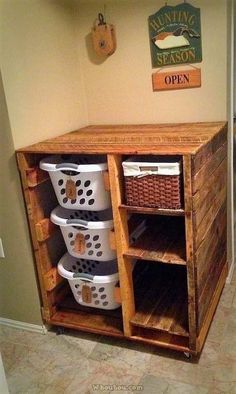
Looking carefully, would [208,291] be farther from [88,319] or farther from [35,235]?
[35,235]

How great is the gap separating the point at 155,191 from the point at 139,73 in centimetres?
97

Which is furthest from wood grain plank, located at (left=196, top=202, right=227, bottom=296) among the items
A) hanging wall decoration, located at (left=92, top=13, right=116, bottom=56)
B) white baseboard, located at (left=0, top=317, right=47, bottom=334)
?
hanging wall decoration, located at (left=92, top=13, right=116, bottom=56)

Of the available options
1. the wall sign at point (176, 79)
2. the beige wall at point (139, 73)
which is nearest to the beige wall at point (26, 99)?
the beige wall at point (139, 73)

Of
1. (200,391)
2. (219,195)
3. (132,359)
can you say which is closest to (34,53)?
(219,195)

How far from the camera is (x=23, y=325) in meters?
2.13

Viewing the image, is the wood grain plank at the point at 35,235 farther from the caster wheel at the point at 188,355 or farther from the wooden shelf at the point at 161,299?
the caster wheel at the point at 188,355

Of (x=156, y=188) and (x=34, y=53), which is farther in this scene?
(x=34, y=53)

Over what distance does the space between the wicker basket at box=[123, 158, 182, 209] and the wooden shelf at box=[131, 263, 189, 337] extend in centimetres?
65

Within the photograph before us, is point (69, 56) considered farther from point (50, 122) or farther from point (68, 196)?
point (68, 196)

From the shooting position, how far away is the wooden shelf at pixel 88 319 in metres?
1.95

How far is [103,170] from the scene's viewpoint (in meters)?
1.66

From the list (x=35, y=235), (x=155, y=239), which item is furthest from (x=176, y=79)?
(x=35, y=235)

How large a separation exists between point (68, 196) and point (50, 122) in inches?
20.9

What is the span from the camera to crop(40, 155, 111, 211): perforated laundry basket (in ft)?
5.51
